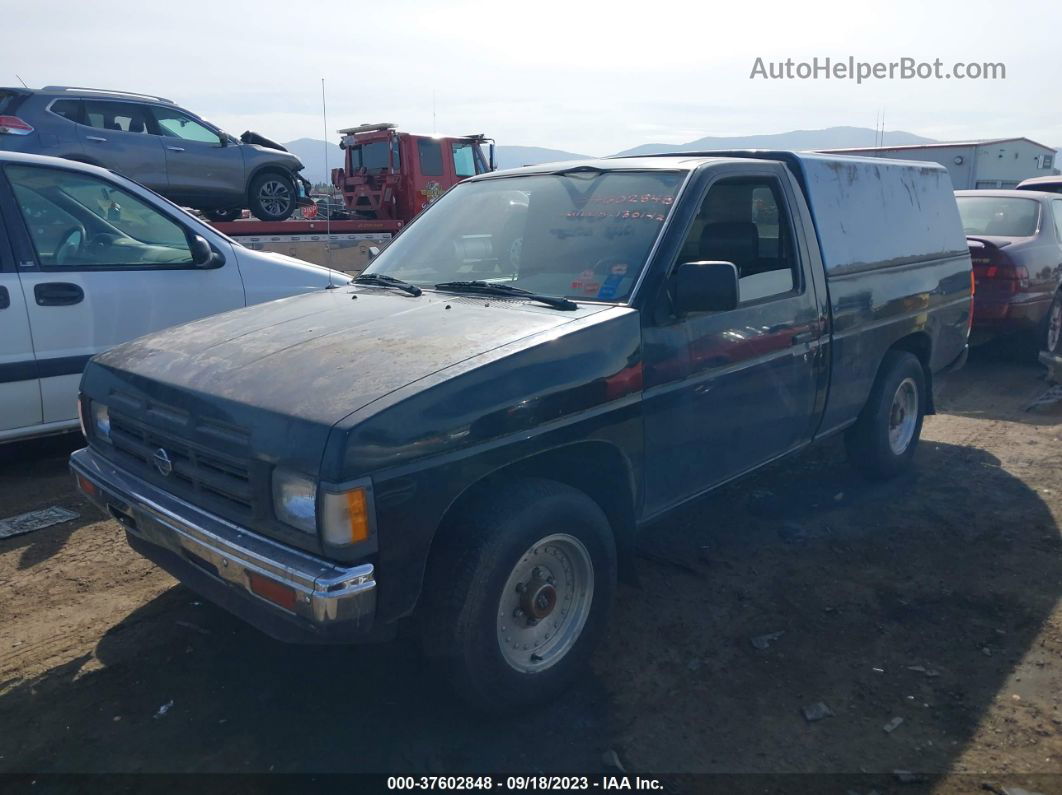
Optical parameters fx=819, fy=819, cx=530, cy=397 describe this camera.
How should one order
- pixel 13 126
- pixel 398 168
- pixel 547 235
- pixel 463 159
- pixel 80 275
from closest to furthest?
pixel 547 235, pixel 80 275, pixel 13 126, pixel 398 168, pixel 463 159

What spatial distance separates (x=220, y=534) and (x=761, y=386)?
2.37 meters

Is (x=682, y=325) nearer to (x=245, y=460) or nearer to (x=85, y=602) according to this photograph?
(x=245, y=460)

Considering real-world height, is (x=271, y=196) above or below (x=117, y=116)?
below

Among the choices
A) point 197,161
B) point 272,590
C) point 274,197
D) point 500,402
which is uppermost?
point 197,161

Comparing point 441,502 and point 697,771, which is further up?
point 441,502

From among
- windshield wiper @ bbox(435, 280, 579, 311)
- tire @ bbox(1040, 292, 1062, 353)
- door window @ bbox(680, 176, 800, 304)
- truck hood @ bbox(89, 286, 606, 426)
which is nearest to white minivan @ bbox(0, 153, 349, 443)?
truck hood @ bbox(89, 286, 606, 426)

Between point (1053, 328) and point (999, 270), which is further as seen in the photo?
point (1053, 328)

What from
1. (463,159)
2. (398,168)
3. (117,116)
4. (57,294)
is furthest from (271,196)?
(57,294)

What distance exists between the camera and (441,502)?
2480 mm

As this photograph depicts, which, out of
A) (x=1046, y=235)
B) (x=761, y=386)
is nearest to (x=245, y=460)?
(x=761, y=386)

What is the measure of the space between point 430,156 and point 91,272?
11384 mm

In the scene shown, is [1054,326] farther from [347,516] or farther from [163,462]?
[163,462]

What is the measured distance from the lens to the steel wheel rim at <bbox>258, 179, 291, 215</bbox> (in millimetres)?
12398

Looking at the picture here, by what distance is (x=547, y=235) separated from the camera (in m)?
3.62
